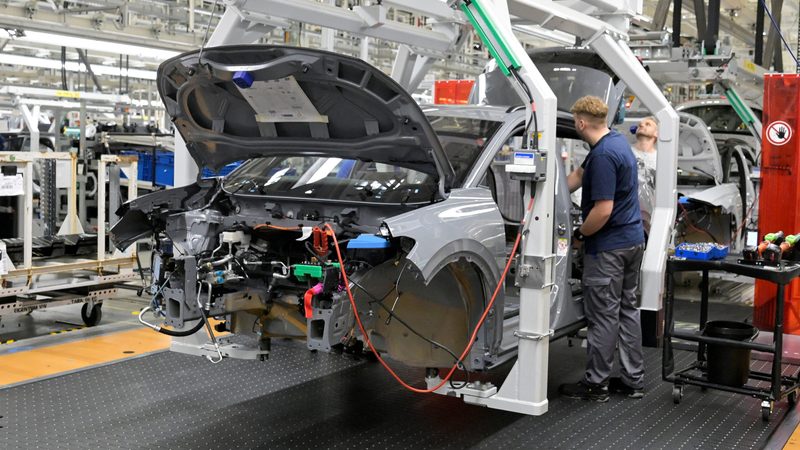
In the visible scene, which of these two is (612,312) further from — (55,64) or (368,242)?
(55,64)

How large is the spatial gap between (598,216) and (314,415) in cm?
198

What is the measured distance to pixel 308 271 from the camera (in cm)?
382

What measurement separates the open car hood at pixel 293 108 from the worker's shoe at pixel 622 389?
203cm

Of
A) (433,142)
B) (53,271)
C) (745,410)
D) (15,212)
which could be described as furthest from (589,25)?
(15,212)

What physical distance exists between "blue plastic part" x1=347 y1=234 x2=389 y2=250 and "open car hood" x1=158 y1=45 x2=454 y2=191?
23.0 inches

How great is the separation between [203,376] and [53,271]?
6.31 ft

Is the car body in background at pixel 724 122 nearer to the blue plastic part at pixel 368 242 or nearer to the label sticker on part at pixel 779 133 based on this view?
the label sticker on part at pixel 779 133

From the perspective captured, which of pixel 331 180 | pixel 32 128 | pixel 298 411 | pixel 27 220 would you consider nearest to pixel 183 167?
pixel 331 180

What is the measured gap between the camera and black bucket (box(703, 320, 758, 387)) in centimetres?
510

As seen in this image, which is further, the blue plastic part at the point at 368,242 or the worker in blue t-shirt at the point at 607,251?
the worker in blue t-shirt at the point at 607,251

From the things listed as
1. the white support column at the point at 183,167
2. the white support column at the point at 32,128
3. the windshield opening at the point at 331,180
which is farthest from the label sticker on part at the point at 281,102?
the white support column at the point at 32,128

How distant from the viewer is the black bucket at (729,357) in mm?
5102

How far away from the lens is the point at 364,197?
170 inches

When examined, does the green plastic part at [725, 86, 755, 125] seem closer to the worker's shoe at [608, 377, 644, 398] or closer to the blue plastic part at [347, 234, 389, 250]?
the worker's shoe at [608, 377, 644, 398]
